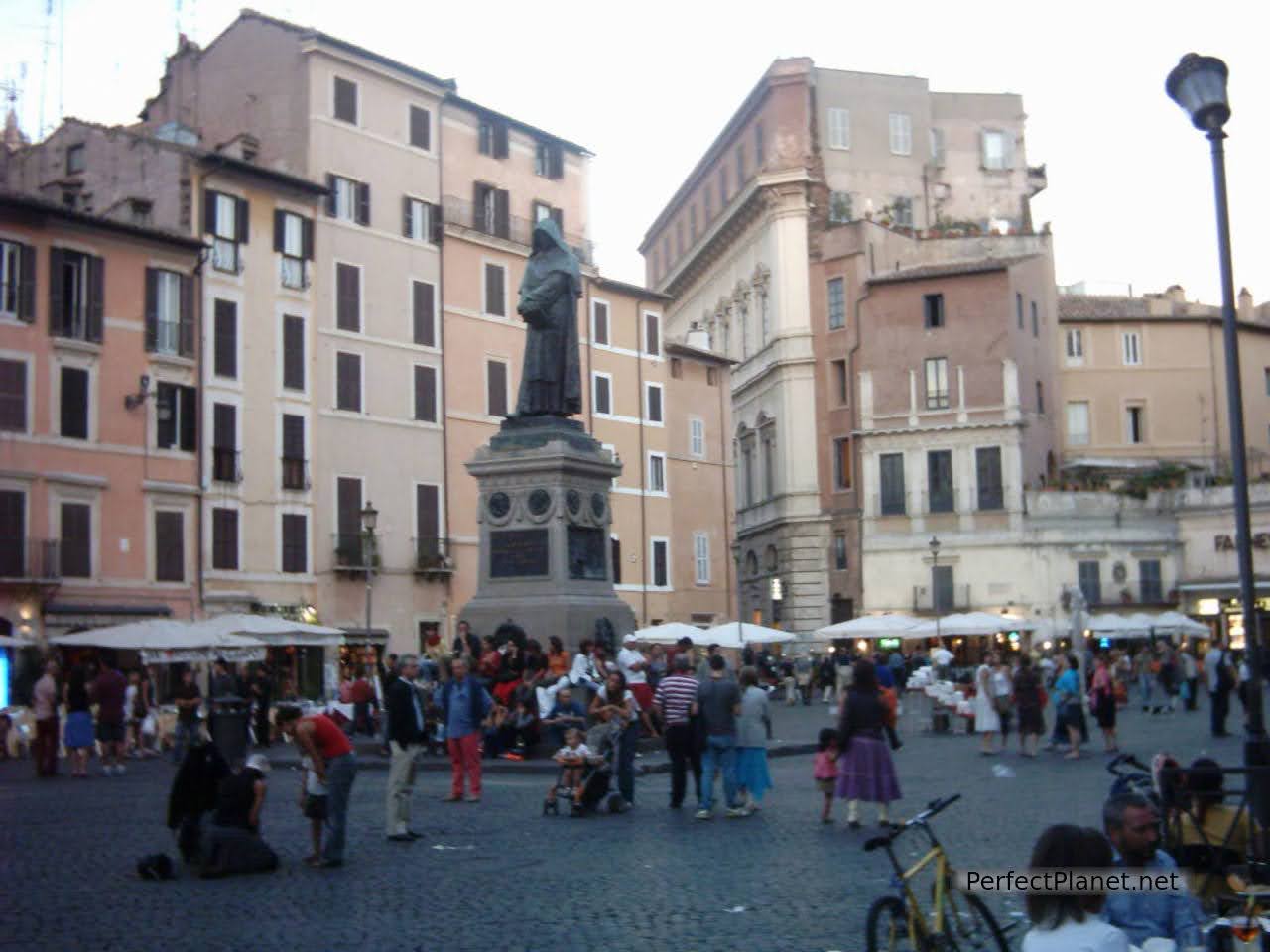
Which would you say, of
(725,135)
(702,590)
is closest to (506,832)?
(702,590)

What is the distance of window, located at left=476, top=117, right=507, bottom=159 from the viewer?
2052 inches

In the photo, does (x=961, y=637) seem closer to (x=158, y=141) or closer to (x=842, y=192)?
(x=842, y=192)

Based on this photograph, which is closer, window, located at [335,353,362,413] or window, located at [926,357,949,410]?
window, located at [335,353,362,413]

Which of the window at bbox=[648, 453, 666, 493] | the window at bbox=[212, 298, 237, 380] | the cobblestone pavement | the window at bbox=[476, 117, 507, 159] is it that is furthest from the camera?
the window at bbox=[648, 453, 666, 493]

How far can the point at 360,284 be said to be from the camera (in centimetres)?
4703

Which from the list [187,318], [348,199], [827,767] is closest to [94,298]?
[187,318]

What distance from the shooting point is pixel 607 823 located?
1563cm

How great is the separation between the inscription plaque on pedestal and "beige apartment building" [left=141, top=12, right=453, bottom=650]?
71.4ft

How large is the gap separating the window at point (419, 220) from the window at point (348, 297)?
248cm

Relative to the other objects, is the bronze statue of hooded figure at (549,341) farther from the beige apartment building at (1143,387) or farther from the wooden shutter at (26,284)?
the beige apartment building at (1143,387)

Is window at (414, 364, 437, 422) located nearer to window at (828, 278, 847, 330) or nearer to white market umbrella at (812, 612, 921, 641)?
white market umbrella at (812, 612, 921, 641)

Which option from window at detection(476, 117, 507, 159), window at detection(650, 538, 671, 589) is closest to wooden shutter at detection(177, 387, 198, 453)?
window at detection(476, 117, 507, 159)

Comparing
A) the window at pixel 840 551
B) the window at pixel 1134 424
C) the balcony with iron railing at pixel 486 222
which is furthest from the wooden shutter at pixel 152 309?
the window at pixel 1134 424

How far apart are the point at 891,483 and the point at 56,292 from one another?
3161cm
